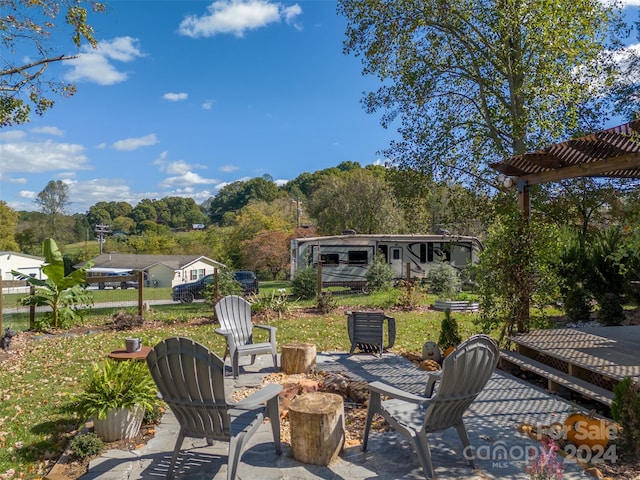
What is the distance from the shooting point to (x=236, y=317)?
6145mm

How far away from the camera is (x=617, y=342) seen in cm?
562

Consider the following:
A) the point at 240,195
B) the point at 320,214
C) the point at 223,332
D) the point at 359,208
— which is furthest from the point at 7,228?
the point at 223,332

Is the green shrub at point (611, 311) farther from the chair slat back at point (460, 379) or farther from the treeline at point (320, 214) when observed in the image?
the chair slat back at point (460, 379)

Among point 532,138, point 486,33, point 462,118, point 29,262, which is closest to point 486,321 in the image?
point 532,138

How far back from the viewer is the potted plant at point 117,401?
3.50 metres

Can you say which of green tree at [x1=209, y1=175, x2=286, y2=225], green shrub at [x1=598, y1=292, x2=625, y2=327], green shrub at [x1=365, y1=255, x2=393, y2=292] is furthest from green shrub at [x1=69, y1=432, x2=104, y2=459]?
green tree at [x1=209, y1=175, x2=286, y2=225]

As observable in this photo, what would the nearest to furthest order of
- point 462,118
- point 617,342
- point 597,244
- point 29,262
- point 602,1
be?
point 617,342 → point 597,244 → point 602,1 → point 462,118 → point 29,262

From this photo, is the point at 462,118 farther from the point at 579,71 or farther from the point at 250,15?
the point at 250,15

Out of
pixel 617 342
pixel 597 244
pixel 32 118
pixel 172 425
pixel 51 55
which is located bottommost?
pixel 172 425

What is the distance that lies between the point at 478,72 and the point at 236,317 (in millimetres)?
8987

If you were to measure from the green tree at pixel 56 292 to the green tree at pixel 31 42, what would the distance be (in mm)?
3970

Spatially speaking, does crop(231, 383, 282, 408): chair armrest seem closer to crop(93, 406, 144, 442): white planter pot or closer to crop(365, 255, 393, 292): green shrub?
crop(93, 406, 144, 442): white planter pot

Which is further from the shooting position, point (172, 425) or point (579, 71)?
point (579, 71)

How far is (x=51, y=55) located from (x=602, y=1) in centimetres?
1187
